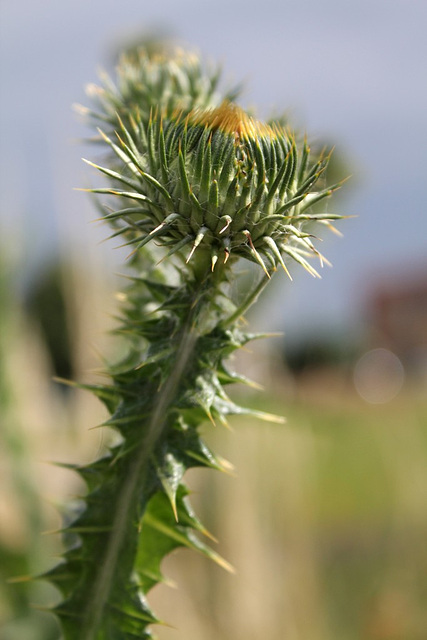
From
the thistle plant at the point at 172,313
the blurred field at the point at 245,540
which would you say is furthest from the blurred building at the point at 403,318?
the thistle plant at the point at 172,313

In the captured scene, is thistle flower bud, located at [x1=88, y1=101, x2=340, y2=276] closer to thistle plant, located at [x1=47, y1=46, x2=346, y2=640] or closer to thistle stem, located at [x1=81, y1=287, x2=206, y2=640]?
thistle plant, located at [x1=47, y1=46, x2=346, y2=640]

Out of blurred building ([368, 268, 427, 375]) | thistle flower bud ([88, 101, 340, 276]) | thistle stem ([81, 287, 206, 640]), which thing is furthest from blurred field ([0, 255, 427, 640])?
blurred building ([368, 268, 427, 375])

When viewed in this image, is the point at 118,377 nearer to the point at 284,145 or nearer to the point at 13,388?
the point at 284,145

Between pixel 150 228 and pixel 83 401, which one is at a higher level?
pixel 150 228

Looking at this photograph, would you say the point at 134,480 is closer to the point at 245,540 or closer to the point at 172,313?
the point at 172,313

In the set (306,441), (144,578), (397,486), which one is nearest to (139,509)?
(144,578)

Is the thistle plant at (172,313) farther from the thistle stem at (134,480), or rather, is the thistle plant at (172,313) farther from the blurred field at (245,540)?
the blurred field at (245,540)

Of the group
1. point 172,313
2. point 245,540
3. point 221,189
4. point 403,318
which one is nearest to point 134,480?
point 172,313
